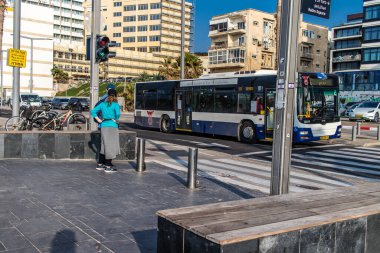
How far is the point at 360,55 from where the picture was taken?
271ft

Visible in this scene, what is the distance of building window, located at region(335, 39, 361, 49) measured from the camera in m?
86.1

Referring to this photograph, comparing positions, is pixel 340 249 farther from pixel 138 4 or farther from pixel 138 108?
pixel 138 4

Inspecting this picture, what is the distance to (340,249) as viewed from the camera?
369 cm

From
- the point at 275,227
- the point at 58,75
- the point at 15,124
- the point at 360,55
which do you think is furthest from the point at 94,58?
the point at 58,75

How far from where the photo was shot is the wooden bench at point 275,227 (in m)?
3.11

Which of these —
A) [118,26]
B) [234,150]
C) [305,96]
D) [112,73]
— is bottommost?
[234,150]

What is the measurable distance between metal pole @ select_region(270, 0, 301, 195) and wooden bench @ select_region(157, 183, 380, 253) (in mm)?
1252

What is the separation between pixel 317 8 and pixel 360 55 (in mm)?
83862

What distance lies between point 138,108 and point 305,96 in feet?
38.4

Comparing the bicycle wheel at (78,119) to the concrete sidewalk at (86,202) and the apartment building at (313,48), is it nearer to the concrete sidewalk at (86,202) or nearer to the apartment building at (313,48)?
the concrete sidewalk at (86,202)

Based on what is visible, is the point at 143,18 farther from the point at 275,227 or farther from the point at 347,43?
the point at 275,227

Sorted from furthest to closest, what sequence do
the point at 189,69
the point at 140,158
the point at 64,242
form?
the point at 189,69, the point at 140,158, the point at 64,242

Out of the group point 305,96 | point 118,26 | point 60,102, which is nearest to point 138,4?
point 118,26

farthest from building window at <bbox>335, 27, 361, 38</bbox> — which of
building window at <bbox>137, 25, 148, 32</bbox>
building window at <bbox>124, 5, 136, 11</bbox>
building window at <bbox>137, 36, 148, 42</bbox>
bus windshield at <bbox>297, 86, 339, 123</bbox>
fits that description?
bus windshield at <bbox>297, 86, 339, 123</bbox>
